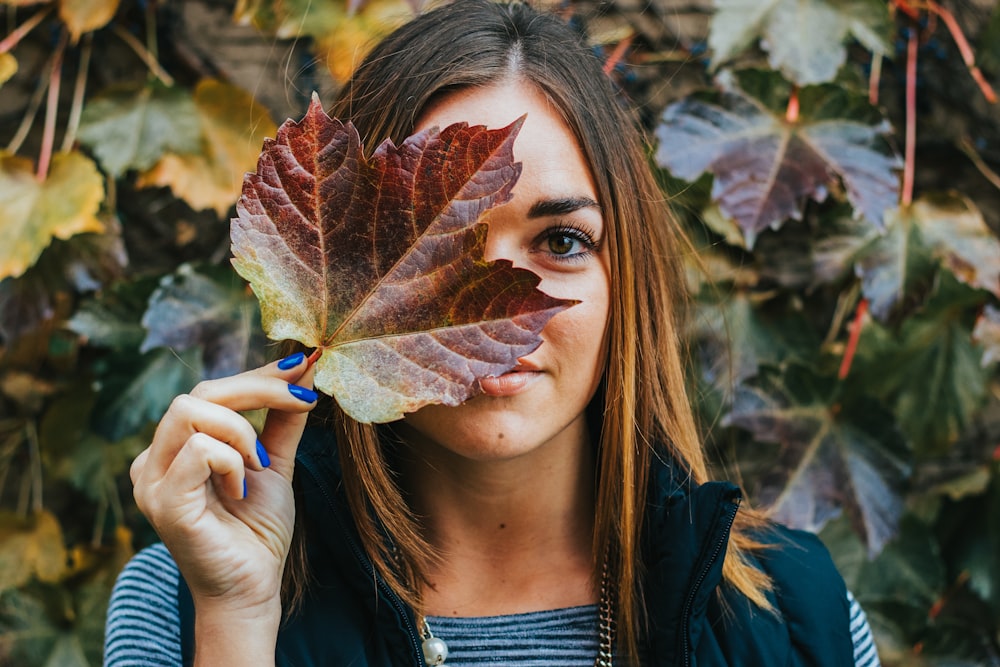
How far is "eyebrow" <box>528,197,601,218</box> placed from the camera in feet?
2.83

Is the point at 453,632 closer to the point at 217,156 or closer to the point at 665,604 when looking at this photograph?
the point at 665,604

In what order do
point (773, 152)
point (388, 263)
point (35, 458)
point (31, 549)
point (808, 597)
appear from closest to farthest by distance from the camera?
point (388, 263)
point (808, 597)
point (773, 152)
point (31, 549)
point (35, 458)

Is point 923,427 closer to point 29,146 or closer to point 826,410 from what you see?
point 826,410

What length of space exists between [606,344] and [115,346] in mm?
861

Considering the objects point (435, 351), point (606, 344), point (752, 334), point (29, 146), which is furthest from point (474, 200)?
point (29, 146)

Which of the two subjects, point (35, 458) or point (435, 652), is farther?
point (35, 458)

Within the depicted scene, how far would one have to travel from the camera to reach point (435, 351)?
0.64 m

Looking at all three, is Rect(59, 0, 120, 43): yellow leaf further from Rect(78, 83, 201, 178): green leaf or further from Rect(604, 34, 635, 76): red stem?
Rect(604, 34, 635, 76): red stem

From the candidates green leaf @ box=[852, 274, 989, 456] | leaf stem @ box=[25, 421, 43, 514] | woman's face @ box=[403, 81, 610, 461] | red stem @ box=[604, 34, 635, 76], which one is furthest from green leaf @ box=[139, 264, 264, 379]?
green leaf @ box=[852, 274, 989, 456]

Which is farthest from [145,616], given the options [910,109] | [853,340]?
[910,109]

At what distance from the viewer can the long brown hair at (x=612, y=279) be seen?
3.21ft

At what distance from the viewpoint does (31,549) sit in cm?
156

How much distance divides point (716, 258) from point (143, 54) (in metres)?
1.12

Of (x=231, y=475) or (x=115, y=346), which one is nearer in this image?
(x=231, y=475)
